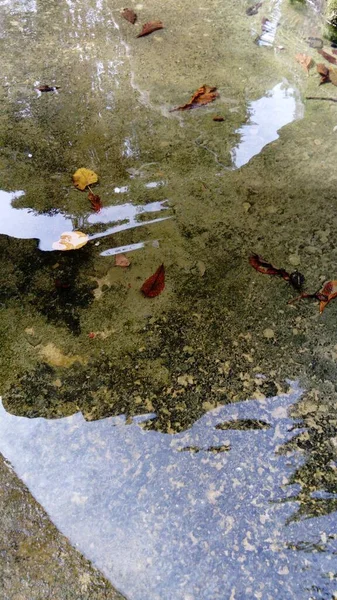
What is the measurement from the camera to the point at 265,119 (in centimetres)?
202

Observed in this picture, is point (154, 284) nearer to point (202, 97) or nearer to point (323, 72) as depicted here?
point (202, 97)

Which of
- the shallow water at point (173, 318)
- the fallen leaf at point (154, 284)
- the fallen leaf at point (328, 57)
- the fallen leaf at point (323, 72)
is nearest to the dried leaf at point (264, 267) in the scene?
the shallow water at point (173, 318)

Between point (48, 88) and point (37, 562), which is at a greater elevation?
point (48, 88)

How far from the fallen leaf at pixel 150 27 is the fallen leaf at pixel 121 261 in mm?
1526

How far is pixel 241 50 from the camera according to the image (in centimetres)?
235

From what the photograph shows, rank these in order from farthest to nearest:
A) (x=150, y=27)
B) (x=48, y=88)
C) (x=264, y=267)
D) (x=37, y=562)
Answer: (x=150, y=27)
(x=48, y=88)
(x=264, y=267)
(x=37, y=562)

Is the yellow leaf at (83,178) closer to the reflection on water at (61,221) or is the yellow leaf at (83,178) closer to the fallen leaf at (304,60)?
the reflection on water at (61,221)

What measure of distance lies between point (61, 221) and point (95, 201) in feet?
0.49

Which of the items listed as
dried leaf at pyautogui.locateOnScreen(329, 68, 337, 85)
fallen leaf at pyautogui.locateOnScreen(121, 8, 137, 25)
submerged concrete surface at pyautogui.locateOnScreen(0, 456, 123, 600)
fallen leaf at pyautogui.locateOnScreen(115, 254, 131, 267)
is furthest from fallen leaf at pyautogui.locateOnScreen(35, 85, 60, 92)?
submerged concrete surface at pyautogui.locateOnScreen(0, 456, 123, 600)

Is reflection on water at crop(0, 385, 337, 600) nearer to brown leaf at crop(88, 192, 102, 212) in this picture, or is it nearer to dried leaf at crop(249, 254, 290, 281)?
dried leaf at crop(249, 254, 290, 281)

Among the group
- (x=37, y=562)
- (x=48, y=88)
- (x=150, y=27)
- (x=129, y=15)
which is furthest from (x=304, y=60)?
(x=37, y=562)

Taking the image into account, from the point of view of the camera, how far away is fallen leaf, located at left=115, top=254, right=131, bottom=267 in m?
1.52

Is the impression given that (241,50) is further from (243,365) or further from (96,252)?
(243,365)

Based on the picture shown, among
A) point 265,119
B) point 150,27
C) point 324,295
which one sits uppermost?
point 150,27
